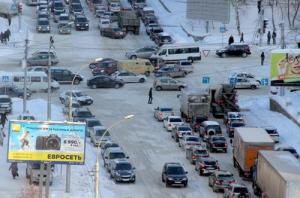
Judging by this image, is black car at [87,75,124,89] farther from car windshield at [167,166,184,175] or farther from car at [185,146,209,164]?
car windshield at [167,166,184,175]

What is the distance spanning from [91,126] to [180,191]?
12.5 m

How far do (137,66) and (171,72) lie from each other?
8.56 ft

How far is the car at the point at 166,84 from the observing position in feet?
313

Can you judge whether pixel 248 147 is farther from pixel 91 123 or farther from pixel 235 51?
pixel 235 51

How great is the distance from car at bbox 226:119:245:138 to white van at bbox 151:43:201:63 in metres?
23.1

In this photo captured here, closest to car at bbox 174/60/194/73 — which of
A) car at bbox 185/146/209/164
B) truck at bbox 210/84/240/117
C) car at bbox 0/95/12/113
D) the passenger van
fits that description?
the passenger van

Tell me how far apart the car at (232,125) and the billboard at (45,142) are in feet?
60.7

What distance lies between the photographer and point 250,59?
10725 cm

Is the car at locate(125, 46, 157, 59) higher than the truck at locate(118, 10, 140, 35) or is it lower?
lower

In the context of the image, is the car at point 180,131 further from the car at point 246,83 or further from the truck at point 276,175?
the car at point 246,83

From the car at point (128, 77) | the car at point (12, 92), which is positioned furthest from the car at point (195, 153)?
the car at point (128, 77)

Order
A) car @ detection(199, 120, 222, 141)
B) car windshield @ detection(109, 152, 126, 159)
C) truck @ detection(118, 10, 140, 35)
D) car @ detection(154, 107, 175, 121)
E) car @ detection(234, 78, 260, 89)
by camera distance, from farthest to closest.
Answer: truck @ detection(118, 10, 140, 35), car @ detection(234, 78, 260, 89), car @ detection(154, 107, 175, 121), car @ detection(199, 120, 222, 141), car windshield @ detection(109, 152, 126, 159)

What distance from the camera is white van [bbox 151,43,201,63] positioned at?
347 ft

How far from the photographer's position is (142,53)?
108 m
